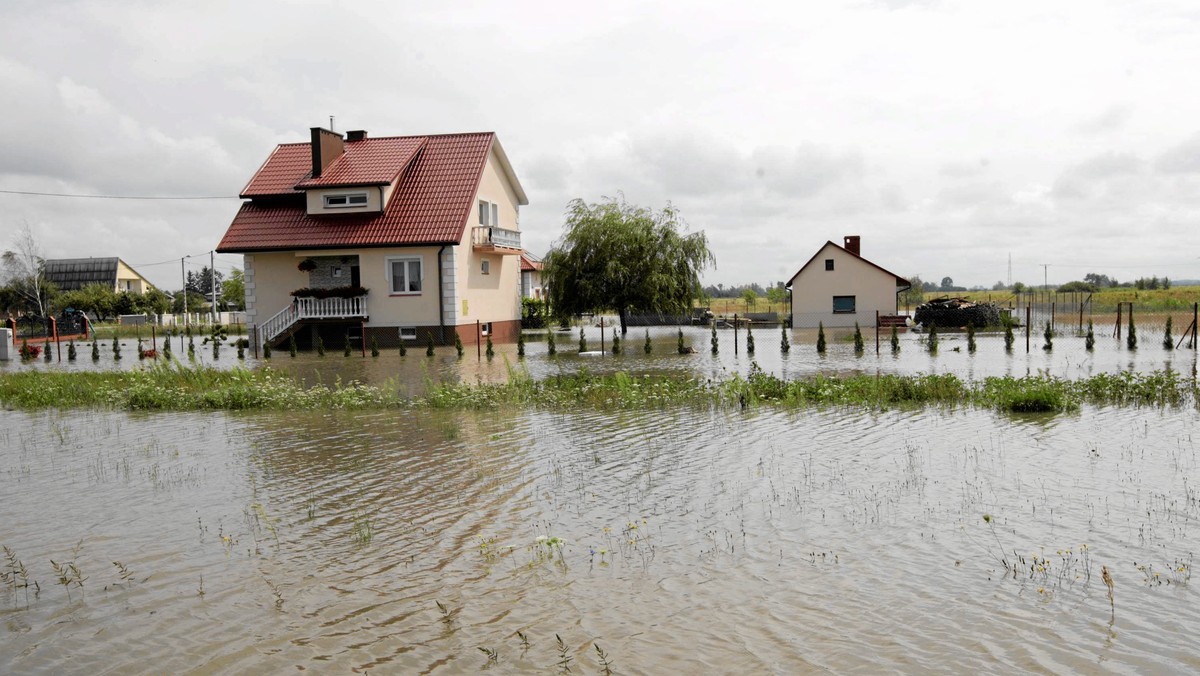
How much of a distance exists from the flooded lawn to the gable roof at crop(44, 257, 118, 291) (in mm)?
82053

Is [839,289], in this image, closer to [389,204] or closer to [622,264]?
[622,264]

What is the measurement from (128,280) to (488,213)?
210ft

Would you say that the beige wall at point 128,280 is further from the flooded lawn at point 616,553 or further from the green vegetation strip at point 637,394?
the flooded lawn at point 616,553

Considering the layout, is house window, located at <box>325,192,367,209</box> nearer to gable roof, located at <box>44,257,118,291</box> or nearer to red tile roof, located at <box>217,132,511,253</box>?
red tile roof, located at <box>217,132,511,253</box>

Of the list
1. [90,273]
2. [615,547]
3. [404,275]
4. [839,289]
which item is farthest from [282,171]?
[90,273]

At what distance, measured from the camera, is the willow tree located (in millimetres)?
40531

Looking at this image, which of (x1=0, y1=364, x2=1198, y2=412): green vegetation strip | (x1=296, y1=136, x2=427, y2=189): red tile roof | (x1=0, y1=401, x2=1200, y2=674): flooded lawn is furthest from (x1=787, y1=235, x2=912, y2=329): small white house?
(x1=0, y1=401, x2=1200, y2=674): flooded lawn

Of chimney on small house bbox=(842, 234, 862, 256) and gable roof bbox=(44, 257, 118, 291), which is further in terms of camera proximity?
gable roof bbox=(44, 257, 118, 291)

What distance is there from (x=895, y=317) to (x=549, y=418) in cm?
3721

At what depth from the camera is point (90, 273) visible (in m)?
86.7

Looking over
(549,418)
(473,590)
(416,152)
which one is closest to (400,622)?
(473,590)

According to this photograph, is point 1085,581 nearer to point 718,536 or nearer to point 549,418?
point 718,536

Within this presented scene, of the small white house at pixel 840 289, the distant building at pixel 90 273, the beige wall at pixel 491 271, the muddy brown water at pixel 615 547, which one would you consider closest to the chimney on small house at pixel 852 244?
the small white house at pixel 840 289

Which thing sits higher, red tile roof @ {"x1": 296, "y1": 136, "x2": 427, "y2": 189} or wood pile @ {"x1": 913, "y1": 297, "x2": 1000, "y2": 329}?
red tile roof @ {"x1": 296, "y1": 136, "x2": 427, "y2": 189}
